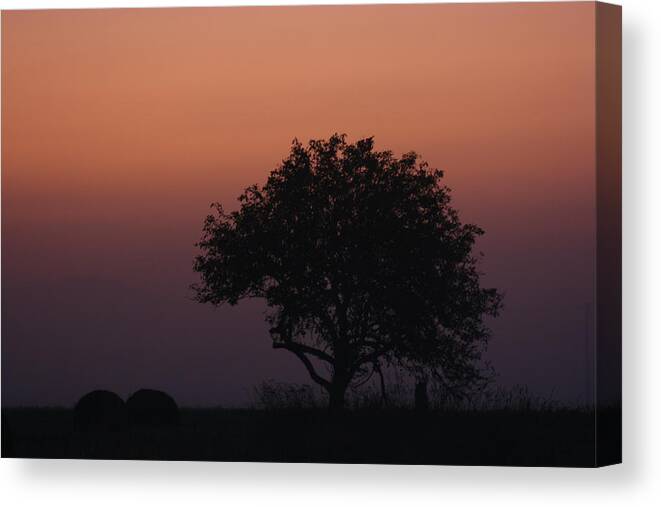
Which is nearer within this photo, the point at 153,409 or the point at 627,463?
the point at 627,463

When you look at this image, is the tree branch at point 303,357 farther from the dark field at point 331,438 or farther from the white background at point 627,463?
the white background at point 627,463

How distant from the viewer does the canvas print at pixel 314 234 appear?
49.1ft

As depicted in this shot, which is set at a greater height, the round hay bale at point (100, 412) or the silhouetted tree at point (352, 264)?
the silhouetted tree at point (352, 264)

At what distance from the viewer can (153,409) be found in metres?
15.4

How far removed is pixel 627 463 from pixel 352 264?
3.15 metres

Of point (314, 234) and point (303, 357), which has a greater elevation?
point (314, 234)

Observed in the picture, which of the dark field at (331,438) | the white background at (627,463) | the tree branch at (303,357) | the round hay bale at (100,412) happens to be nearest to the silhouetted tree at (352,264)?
the tree branch at (303,357)

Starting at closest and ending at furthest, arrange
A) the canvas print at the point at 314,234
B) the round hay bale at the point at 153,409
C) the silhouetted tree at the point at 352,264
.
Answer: the canvas print at the point at 314,234 < the silhouetted tree at the point at 352,264 < the round hay bale at the point at 153,409

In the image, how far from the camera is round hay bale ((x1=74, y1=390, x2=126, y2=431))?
15.5 m

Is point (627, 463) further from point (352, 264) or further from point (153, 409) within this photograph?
point (153, 409)

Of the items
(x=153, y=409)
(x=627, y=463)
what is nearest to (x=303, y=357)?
(x=153, y=409)

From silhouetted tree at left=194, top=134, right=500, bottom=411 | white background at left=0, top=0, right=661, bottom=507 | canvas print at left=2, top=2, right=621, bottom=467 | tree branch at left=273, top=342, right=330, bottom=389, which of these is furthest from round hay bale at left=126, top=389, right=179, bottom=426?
tree branch at left=273, top=342, right=330, bottom=389

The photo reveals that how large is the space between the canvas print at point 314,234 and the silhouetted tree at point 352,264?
0.07 feet

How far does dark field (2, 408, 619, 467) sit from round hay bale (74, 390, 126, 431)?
8 centimetres
